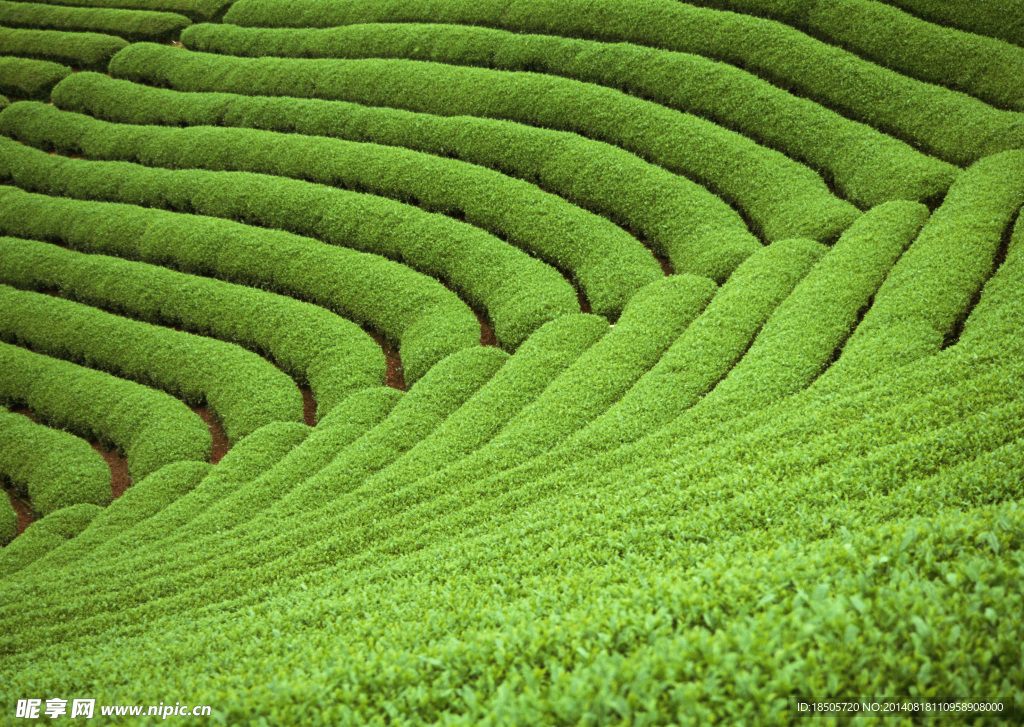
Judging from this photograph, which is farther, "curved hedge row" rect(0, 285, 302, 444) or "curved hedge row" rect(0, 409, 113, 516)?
"curved hedge row" rect(0, 285, 302, 444)

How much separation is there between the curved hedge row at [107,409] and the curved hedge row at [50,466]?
75cm

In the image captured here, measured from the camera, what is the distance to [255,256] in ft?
103

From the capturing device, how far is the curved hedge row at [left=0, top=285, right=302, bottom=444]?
83.6 ft

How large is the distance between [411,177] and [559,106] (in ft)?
23.7

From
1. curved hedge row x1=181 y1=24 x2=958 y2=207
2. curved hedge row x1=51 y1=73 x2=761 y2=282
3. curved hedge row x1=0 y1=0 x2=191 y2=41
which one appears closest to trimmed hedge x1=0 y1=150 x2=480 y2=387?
curved hedge row x1=51 y1=73 x2=761 y2=282

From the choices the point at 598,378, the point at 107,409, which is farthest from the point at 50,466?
→ the point at 598,378

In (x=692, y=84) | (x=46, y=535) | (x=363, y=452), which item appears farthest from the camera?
(x=692, y=84)

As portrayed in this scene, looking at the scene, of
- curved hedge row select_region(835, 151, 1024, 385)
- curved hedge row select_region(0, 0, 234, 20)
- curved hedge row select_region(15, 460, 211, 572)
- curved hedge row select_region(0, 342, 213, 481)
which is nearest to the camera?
curved hedge row select_region(835, 151, 1024, 385)

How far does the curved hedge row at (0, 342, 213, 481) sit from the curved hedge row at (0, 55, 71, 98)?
88.9ft

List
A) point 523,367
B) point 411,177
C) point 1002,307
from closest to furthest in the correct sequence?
point 1002,307 < point 523,367 < point 411,177

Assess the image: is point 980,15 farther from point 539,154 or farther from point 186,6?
point 186,6

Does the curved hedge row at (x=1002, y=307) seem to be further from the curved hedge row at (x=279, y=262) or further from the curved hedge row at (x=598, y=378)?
the curved hedge row at (x=279, y=262)

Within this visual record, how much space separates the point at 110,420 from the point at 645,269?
19.8 meters

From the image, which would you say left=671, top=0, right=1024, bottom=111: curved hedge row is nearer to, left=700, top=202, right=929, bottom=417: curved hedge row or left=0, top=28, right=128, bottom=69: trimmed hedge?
left=700, top=202, right=929, bottom=417: curved hedge row
